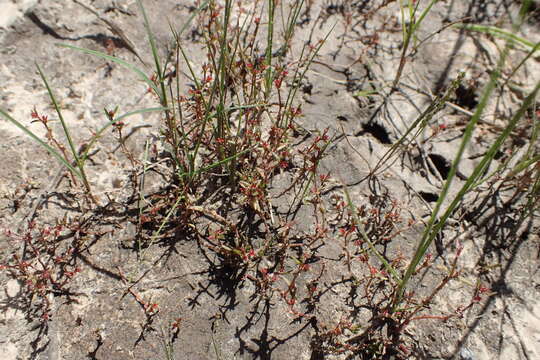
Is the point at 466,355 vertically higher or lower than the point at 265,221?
lower

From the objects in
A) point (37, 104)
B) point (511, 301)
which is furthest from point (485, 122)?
point (37, 104)

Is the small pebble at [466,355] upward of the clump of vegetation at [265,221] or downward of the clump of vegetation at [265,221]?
downward

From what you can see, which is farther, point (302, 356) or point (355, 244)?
point (355, 244)

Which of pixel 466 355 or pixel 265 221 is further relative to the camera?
pixel 265 221

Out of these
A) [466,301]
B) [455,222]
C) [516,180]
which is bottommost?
[466,301]

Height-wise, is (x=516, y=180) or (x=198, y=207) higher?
(x=516, y=180)

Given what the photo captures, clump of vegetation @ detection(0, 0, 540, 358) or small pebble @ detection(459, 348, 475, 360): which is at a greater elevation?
clump of vegetation @ detection(0, 0, 540, 358)

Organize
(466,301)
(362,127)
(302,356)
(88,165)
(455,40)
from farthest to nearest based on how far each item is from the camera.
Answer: (455,40) → (362,127) → (88,165) → (466,301) → (302,356)

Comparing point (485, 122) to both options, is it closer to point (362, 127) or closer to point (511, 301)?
point (362, 127)

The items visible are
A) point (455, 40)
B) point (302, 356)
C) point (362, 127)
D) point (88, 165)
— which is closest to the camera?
point (302, 356)

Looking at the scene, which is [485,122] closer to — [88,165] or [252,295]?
[252,295]
